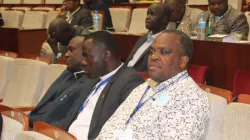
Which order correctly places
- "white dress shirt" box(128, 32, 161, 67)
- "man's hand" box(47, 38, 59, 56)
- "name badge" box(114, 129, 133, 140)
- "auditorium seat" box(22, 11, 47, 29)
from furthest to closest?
"auditorium seat" box(22, 11, 47, 29)
"man's hand" box(47, 38, 59, 56)
"white dress shirt" box(128, 32, 161, 67)
"name badge" box(114, 129, 133, 140)

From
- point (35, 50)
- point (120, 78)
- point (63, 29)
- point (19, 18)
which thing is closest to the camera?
point (120, 78)

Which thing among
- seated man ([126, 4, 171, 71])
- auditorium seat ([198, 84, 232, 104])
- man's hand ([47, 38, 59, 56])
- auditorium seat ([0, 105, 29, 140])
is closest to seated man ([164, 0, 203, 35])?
seated man ([126, 4, 171, 71])

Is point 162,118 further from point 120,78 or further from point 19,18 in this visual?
point 19,18

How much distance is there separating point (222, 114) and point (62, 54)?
298 centimetres

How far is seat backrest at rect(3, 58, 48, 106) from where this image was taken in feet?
14.4

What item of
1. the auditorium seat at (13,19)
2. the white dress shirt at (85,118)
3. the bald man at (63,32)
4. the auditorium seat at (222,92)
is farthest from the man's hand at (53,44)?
the auditorium seat at (13,19)

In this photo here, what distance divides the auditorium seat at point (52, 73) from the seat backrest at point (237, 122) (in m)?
1.90

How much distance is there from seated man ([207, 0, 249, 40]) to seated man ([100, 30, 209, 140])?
8.48ft

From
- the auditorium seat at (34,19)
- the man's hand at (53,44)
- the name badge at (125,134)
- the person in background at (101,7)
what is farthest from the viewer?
the auditorium seat at (34,19)

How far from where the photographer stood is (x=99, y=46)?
326 centimetres

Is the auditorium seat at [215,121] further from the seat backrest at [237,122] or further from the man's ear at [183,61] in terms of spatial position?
the man's ear at [183,61]

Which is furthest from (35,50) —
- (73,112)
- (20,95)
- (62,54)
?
(73,112)

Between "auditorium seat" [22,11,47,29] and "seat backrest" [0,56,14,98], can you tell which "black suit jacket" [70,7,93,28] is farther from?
"auditorium seat" [22,11,47,29]

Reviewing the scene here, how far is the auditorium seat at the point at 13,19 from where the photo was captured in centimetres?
927
